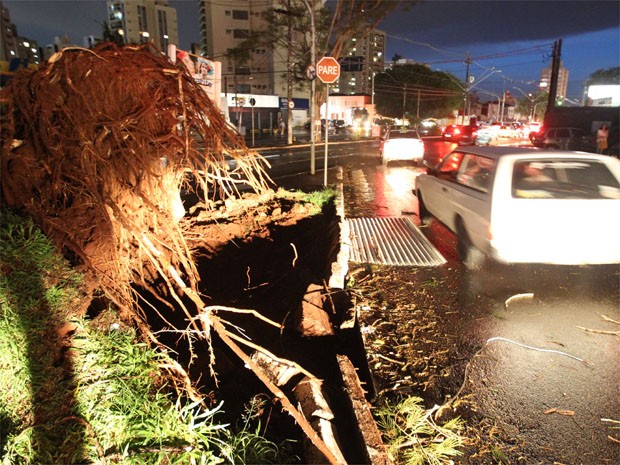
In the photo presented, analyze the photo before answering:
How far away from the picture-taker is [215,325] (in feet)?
10.4

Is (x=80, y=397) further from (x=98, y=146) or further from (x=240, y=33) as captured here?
(x=240, y=33)

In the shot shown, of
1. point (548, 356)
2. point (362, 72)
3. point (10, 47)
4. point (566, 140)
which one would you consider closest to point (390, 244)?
point (548, 356)

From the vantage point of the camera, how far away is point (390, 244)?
6.99 meters

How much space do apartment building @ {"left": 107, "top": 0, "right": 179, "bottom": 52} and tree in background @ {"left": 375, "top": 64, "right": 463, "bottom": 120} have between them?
6747 cm

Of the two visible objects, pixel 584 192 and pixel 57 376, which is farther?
pixel 584 192

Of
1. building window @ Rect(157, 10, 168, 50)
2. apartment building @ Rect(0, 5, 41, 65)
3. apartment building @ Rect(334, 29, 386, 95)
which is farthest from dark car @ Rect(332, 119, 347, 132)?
building window @ Rect(157, 10, 168, 50)

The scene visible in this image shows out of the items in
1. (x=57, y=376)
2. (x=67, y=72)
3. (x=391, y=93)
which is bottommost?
(x=57, y=376)

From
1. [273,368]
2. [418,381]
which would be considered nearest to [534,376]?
[418,381]

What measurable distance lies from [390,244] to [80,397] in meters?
5.26

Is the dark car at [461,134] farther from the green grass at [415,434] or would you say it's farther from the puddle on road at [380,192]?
the green grass at [415,434]

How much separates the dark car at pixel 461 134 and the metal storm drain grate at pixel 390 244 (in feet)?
76.1

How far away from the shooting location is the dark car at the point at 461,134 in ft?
95.9

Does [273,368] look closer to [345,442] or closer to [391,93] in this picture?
[345,442]

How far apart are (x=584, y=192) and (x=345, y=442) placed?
4.61 metres
